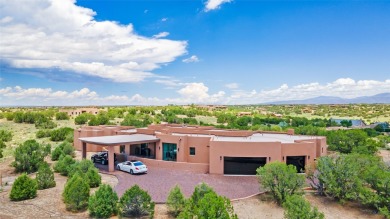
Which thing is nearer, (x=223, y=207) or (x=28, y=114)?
(x=223, y=207)

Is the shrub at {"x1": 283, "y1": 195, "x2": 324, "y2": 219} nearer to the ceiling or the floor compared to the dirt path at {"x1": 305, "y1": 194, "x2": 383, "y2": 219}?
nearer to the ceiling

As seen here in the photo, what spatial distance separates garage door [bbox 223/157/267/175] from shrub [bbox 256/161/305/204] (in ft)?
21.1

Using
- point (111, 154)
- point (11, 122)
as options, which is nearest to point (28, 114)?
point (11, 122)

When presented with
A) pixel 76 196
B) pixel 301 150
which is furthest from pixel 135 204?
pixel 301 150

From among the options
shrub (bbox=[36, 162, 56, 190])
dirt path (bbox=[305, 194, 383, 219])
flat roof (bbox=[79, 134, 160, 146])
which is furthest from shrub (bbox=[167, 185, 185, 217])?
flat roof (bbox=[79, 134, 160, 146])

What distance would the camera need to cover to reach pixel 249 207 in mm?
22578

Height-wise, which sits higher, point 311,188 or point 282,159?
point 282,159

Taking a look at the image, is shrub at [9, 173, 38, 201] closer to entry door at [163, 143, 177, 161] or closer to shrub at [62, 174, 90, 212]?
shrub at [62, 174, 90, 212]

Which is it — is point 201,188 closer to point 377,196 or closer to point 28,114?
point 377,196

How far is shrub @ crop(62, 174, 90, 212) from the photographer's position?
2108 cm

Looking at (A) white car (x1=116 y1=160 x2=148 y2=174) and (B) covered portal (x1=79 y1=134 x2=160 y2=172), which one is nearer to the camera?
(A) white car (x1=116 y1=160 x2=148 y2=174)

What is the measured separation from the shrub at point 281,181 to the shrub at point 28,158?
2342 centimetres

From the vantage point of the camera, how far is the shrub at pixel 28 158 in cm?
3259

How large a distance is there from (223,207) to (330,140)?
3431 cm
